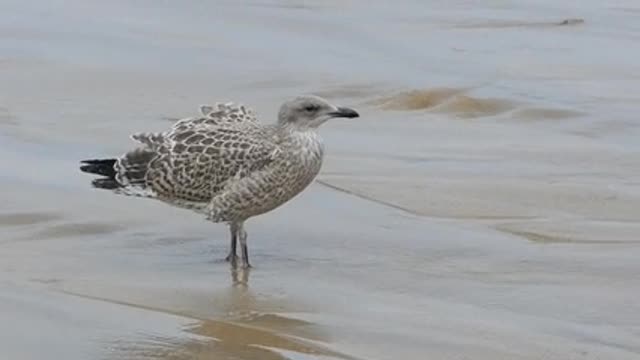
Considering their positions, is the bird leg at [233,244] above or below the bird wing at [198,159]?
below

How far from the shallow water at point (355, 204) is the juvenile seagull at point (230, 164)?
9.6 inches

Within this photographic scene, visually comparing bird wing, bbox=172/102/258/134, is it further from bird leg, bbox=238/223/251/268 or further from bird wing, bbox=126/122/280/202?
bird leg, bbox=238/223/251/268

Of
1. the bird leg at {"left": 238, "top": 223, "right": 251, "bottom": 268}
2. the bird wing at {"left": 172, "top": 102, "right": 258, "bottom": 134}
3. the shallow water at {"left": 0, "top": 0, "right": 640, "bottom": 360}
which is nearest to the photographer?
the shallow water at {"left": 0, "top": 0, "right": 640, "bottom": 360}

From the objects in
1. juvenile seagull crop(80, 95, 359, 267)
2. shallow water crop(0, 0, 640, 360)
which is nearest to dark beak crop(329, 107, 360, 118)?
juvenile seagull crop(80, 95, 359, 267)

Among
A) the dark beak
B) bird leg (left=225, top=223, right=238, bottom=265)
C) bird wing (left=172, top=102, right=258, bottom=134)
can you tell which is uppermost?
the dark beak

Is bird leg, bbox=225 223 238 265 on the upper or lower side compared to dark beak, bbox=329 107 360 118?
lower

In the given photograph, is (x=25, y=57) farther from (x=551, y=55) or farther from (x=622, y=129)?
(x=622, y=129)

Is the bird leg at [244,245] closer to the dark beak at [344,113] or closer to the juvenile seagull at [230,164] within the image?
the juvenile seagull at [230,164]

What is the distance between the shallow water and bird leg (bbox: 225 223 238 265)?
0.08 metres

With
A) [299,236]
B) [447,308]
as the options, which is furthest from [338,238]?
[447,308]

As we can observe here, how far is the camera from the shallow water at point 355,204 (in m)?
6.75

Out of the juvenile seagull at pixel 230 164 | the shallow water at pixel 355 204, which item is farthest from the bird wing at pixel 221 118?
the shallow water at pixel 355 204

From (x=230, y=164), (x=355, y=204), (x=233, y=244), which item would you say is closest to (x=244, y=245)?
(x=233, y=244)

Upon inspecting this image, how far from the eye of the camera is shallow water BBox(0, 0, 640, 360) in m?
6.75
